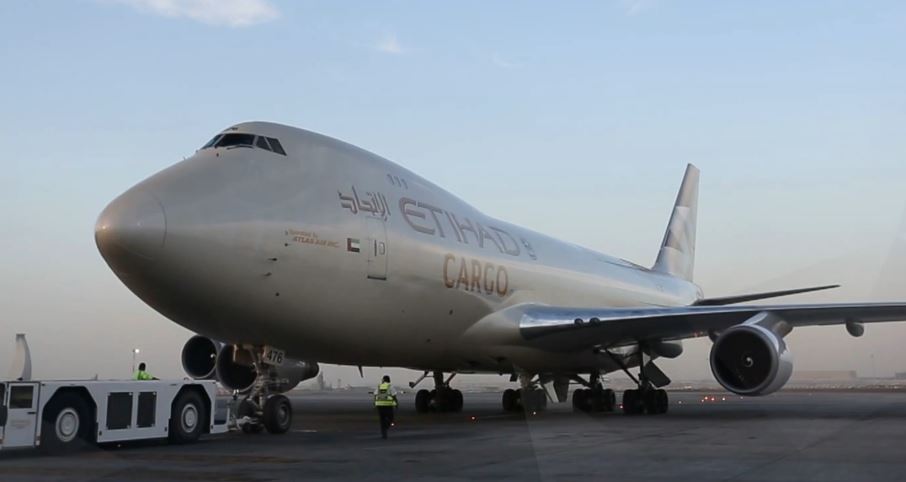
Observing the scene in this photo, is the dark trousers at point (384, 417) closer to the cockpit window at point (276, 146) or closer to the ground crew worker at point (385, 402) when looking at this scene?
the ground crew worker at point (385, 402)

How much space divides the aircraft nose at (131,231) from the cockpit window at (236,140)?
7.51 ft

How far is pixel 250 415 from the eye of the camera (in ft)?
45.2

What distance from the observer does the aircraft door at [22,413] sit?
10.8 meters

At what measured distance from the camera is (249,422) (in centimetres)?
1381

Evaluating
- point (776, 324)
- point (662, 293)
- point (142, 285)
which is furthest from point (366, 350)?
point (662, 293)

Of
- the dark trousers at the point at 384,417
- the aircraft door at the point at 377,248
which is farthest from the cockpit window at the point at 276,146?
the dark trousers at the point at 384,417

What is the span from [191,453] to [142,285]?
8.11 ft

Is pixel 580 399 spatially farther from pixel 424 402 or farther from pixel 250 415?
pixel 250 415

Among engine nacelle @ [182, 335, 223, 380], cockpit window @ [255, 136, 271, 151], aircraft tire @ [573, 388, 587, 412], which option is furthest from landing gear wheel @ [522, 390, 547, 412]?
cockpit window @ [255, 136, 271, 151]

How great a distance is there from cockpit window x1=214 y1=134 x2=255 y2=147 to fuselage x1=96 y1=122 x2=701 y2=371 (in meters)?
0.12

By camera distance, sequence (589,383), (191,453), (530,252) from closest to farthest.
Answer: (191,453) → (530,252) → (589,383)

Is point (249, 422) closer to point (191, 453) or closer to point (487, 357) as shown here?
point (191, 453)

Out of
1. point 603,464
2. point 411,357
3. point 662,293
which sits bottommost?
point 603,464

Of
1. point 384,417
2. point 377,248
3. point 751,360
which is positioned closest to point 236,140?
point 377,248
